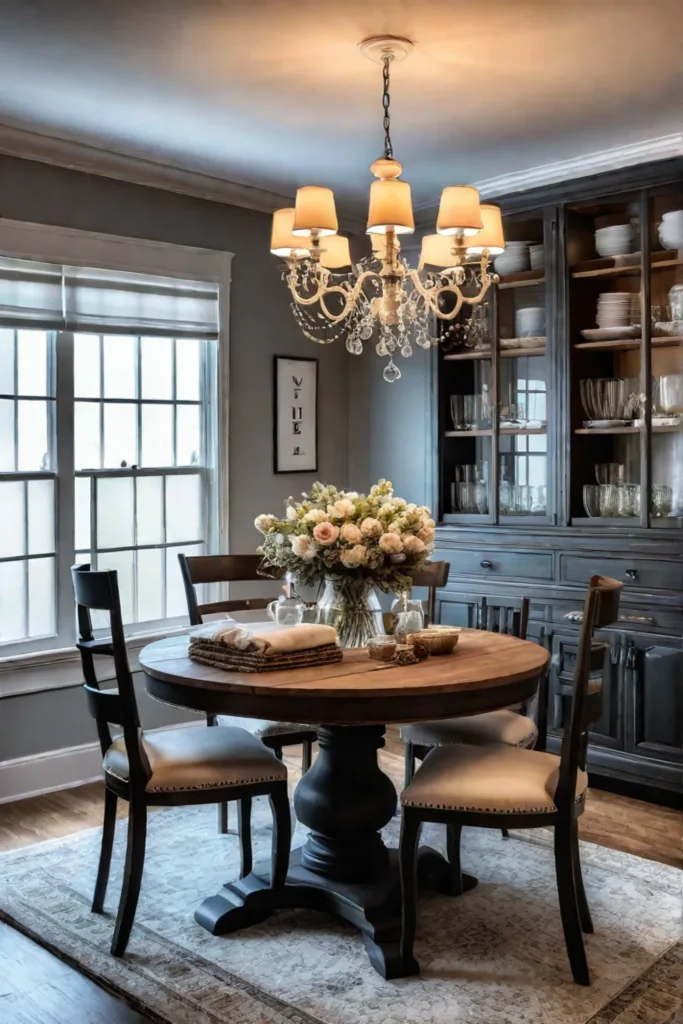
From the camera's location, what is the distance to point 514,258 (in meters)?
4.45

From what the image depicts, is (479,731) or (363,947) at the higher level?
(479,731)

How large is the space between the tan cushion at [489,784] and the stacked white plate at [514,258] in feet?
8.31

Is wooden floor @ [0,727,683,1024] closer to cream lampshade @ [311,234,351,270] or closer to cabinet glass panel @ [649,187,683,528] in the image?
cabinet glass panel @ [649,187,683,528]

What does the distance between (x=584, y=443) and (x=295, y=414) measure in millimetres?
1538

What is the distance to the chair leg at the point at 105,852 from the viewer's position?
9.25 ft

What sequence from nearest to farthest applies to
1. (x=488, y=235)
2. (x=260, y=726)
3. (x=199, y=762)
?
(x=199, y=762), (x=488, y=235), (x=260, y=726)

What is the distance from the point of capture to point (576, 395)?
4.27 meters

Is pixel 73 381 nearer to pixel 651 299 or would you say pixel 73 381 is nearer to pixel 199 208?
pixel 199 208

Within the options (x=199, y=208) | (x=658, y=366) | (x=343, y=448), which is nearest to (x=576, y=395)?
(x=658, y=366)

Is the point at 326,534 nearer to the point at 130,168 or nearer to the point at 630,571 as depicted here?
the point at 630,571

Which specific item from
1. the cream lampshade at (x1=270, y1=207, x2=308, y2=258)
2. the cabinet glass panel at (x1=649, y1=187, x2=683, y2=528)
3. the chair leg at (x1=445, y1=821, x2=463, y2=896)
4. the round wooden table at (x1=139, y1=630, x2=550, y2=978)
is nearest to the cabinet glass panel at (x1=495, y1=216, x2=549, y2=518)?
the cabinet glass panel at (x1=649, y1=187, x2=683, y2=528)

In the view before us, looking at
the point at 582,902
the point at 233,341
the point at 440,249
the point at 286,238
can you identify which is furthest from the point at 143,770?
the point at 233,341

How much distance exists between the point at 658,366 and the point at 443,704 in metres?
2.35

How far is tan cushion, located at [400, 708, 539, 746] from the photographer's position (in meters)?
3.01
